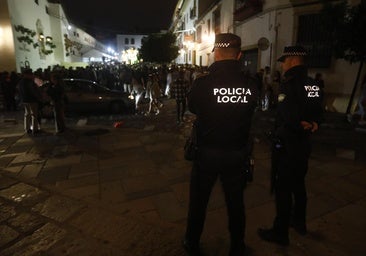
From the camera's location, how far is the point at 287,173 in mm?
3033

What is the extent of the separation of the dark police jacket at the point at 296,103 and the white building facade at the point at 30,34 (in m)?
16.7

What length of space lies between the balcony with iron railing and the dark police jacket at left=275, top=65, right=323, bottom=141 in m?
12.4

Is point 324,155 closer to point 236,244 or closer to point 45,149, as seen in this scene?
point 236,244

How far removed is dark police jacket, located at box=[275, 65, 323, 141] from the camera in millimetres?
2938

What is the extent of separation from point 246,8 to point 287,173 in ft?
47.2

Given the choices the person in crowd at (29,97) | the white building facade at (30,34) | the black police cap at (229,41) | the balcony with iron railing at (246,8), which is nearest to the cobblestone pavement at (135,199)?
the person in crowd at (29,97)

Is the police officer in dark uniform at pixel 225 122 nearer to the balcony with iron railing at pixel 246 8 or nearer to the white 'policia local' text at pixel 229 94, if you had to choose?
the white 'policia local' text at pixel 229 94

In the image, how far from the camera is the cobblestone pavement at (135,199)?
3.27 meters

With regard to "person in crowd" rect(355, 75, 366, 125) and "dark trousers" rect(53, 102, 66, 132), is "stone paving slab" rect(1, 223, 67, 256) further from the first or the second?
"person in crowd" rect(355, 75, 366, 125)

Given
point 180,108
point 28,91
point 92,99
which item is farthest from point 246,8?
point 28,91

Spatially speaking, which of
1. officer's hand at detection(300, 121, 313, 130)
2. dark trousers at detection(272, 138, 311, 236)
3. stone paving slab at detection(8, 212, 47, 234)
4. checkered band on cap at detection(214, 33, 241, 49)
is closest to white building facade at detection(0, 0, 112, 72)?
stone paving slab at detection(8, 212, 47, 234)

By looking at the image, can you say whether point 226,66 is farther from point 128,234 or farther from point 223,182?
point 128,234

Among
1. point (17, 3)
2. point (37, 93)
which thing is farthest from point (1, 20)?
point (37, 93)

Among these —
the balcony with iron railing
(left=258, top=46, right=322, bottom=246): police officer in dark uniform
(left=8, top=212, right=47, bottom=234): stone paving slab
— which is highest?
the balcony with iron railing
